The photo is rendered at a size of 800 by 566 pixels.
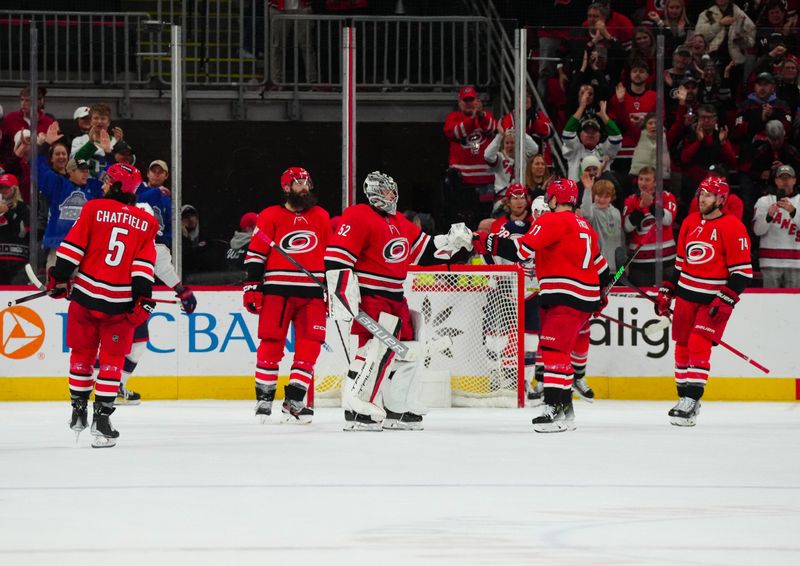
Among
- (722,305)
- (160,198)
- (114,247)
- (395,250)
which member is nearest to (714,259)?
(722,305)

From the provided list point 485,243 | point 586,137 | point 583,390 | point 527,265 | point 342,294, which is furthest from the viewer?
point 586,137

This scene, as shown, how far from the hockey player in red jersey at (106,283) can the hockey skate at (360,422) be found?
51.4 inches

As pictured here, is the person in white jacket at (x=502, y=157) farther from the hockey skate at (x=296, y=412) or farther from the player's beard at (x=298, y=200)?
the hockey skate at (x=296, y=412)

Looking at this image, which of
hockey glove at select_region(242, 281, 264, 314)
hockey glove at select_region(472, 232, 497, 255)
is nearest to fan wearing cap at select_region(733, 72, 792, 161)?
hockey glove at select_region(472, 232, 497, 255)

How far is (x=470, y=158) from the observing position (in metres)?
10.4

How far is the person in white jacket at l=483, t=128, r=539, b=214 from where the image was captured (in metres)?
9.91

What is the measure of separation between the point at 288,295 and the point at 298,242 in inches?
11.2

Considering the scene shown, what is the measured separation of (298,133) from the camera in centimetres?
1056

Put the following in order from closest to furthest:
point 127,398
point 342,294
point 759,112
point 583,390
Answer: point 342,294, point 127,398, point 583,390, point 759,112

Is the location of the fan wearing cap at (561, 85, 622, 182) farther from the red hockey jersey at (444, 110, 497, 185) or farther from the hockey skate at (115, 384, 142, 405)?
the hockey skate at (115, 384, 142, 405)

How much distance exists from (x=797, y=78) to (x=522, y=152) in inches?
92.7

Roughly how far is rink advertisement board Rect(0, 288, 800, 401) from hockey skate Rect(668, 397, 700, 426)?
188 centimetres

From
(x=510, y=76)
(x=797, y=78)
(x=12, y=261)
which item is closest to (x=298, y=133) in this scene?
(x=510, y=76)

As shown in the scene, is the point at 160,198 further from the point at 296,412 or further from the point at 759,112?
the point at 759,112
